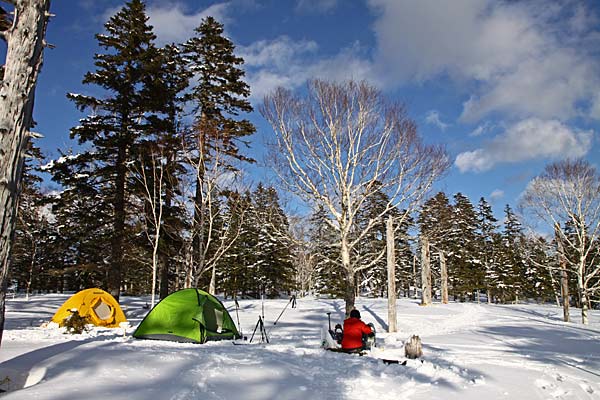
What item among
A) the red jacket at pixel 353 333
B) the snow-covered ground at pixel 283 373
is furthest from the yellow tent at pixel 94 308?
the red jacket at pixel 353 333

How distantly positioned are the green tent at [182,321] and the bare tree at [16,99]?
19.7ft

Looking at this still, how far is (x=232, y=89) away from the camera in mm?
20250

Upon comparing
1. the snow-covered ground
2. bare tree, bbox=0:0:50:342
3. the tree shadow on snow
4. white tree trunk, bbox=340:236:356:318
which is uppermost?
bare tree, bbox=0:0:50:342

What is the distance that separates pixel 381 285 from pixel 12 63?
141ft

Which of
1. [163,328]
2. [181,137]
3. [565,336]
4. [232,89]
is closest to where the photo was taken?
[163,328]

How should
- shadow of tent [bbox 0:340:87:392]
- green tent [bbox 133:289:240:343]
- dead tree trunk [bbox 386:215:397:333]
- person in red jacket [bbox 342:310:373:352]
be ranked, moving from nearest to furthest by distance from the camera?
shadow of tent [bbox 0:340:87:392], person in red jacket [bbox 342:310:373:352], green tent [bbox 133:289:240:343], dead tree trunk [bbox 386:215:397:333]

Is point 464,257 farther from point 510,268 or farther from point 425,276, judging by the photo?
point 425,276

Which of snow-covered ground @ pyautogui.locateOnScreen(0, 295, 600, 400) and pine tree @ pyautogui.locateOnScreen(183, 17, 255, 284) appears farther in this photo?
pine tree @ pyautogui.locateOnScreen(183, 17, 255, 284)

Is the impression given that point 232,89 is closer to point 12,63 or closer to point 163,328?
point 163,328

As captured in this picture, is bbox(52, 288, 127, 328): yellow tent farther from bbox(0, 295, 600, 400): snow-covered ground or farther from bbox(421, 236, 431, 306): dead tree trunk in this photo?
bbox(421, 236, 431, 306): dead tree trunk

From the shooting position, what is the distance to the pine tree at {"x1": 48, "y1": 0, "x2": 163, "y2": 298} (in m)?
17.5

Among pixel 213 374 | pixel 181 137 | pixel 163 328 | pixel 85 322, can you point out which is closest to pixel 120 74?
pixel 181 137

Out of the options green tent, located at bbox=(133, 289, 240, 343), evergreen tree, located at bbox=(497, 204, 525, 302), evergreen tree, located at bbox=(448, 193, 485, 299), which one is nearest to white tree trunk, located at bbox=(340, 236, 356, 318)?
green tent, located at bbox=(133, 289, 240, 343)

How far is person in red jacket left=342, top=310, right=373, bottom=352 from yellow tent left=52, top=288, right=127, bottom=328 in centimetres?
915
